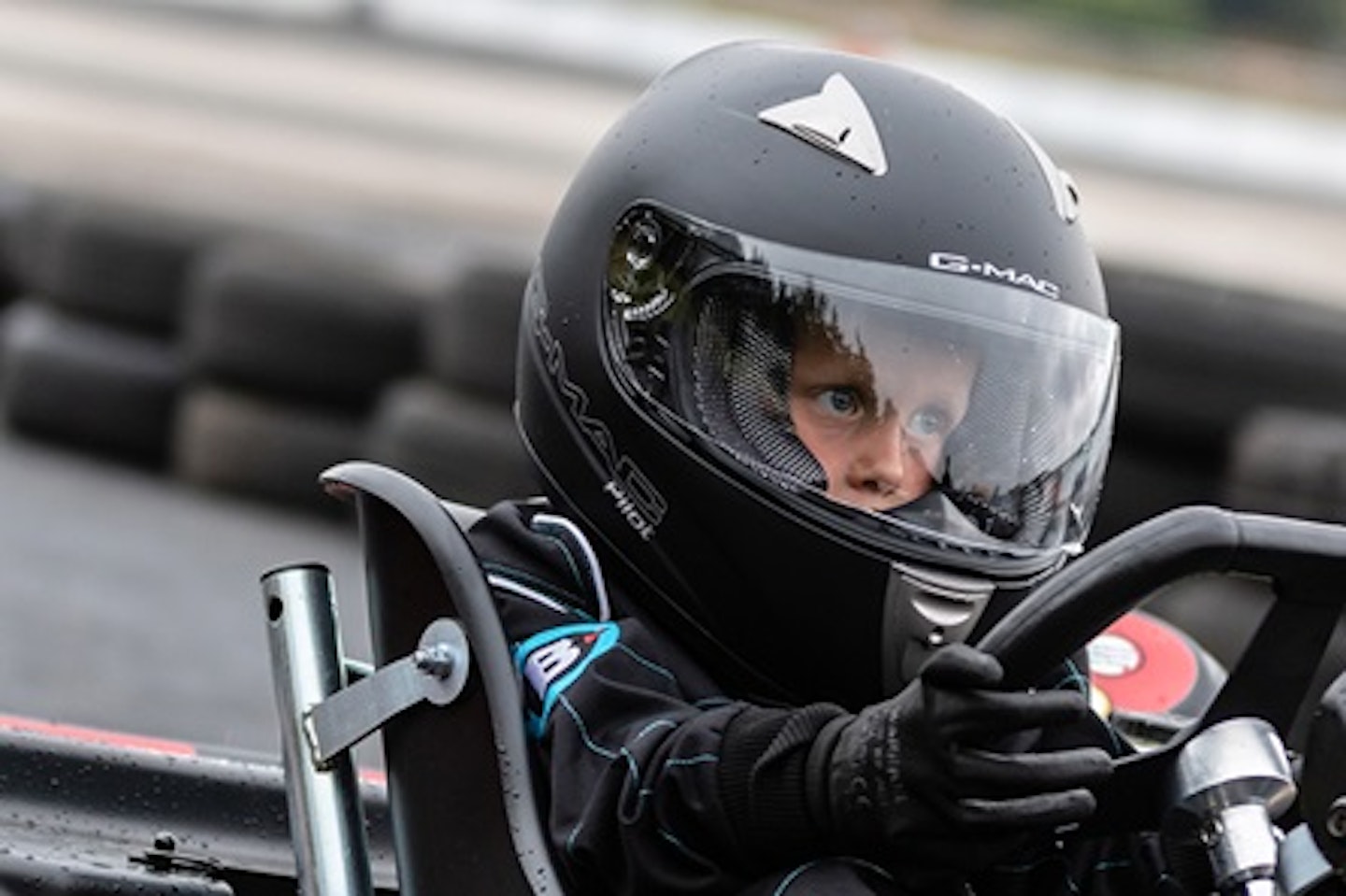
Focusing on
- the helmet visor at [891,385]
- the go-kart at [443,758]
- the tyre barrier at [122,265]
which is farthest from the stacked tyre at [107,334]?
the helmet visor at [891,385]

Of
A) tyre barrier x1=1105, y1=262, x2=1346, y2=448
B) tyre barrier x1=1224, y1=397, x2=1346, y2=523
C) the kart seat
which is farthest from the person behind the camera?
tyre barrier x1=1105, y1=262, x2=1346, y2=448

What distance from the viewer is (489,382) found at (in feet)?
21.6

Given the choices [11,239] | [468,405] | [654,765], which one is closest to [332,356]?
[468,405]

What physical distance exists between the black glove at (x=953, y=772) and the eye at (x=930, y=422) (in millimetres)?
363

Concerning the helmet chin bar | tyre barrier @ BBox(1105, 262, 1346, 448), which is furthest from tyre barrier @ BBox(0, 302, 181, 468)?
the helmet chin bar

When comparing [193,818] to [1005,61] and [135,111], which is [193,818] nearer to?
[135,111]

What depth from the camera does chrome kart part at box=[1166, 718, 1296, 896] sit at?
2.08m

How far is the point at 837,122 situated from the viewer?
2.63 meters

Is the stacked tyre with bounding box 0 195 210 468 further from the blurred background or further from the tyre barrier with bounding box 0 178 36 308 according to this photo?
the tyre barrier with bounding box 0 178 36 308

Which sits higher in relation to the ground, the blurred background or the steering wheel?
the blurred background

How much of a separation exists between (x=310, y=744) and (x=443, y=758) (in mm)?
177

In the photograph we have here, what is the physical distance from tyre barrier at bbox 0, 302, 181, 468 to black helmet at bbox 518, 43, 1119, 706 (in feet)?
15.7

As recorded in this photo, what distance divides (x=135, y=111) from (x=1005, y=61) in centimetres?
694

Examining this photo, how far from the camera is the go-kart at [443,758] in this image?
81.9 inches
